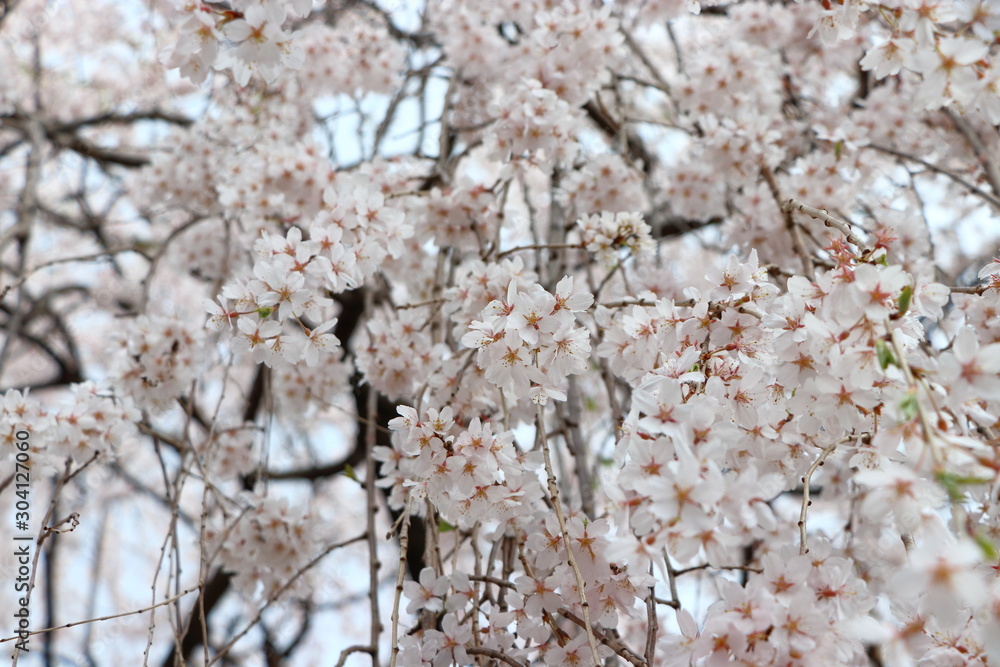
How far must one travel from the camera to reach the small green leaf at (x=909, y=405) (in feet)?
2.60

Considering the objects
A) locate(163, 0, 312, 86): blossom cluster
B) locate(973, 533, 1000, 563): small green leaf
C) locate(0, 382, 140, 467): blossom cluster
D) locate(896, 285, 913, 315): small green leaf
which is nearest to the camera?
locate(973, 533, 1000, 563): small green leaf

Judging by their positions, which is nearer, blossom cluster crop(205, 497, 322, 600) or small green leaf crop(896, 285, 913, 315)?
small green leaf crop(896, 285, 913, 315)

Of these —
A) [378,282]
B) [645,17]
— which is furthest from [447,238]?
[645,17]

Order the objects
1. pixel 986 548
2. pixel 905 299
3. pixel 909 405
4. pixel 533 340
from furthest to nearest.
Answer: pixel 533 340 → pixel 905 299 → pixel 909 405 → pixel 986 548

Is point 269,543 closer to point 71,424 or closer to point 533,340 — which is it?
point 71,424

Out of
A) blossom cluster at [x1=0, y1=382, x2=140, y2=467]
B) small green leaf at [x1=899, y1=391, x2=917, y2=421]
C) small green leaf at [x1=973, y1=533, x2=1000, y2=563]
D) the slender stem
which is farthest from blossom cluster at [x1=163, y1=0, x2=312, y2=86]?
small green leaf at [x1=973, y1=533, x2=1000, y2=563]

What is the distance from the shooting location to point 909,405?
80 cm

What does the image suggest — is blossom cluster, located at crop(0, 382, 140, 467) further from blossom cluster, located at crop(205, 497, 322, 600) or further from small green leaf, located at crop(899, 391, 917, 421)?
small green leaf, located at crop(899, 391, 917, 421)

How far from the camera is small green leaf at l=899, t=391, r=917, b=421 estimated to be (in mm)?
793

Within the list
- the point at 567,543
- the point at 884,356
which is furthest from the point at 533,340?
the point at 884,356

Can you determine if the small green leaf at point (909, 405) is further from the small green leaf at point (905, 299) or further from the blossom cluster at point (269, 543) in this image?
the blossom cluster at point (269, 543)

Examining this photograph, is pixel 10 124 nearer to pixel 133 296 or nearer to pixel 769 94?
pixel 133 296

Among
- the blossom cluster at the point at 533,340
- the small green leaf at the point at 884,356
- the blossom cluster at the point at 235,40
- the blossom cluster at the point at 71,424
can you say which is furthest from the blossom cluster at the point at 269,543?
the small green leaf at the point at 884,356

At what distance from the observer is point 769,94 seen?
8.36 feet
